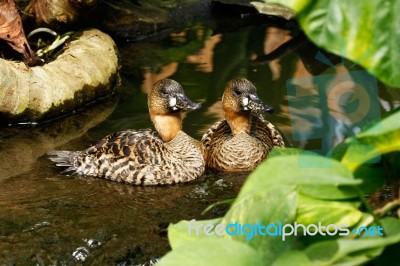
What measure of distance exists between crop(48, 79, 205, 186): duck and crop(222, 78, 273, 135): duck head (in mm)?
376

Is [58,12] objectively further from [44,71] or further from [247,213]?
[247,213]

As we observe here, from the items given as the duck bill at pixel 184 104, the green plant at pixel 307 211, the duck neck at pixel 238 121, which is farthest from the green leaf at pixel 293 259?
the duck neck at pixel 238 121

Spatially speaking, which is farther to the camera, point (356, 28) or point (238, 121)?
point (238, 121)

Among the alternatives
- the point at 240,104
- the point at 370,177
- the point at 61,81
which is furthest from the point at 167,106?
the point at 370,177

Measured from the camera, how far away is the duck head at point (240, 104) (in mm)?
6203

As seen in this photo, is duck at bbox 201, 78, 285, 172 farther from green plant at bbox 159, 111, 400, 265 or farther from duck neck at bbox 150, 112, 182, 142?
green plant at bbox 159, 111, 400, 265

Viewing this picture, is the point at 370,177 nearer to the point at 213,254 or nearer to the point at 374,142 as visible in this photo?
the point at 374,142

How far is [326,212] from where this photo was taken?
3.37 feet

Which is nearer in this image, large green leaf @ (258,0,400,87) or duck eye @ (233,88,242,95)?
large green leaf @ (258,0,400,87)

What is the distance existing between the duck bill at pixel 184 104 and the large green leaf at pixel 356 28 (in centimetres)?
516

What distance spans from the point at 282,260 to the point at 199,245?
0.11m

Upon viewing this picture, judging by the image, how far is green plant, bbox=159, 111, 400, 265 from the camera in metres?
0.87

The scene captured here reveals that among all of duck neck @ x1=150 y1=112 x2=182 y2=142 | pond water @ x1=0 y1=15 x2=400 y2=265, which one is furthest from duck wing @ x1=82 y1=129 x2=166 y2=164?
duck neck @ x1=150 y1=112 x2=182 y2=142

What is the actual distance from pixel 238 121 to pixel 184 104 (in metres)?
0.52
